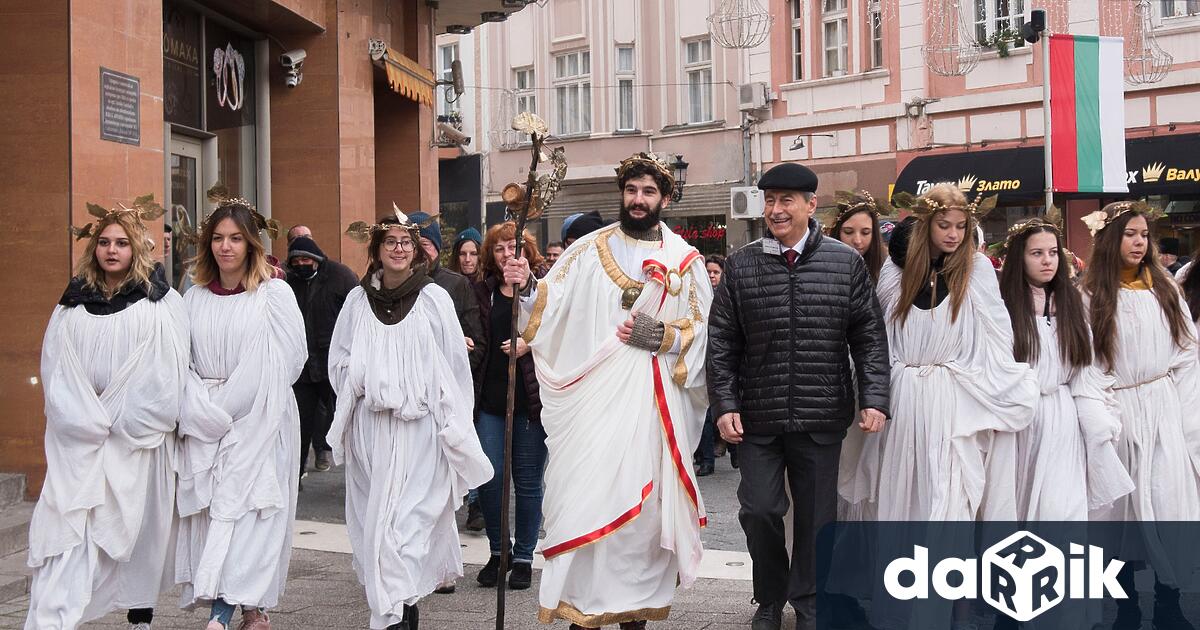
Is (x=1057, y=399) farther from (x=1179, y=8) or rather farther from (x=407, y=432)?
(x=1179, y=8)

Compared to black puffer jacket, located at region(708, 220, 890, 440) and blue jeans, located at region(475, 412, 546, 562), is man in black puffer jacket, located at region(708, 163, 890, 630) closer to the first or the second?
black puffer jacket, located at region(708, 220, 890, 440)

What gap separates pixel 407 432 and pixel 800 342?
1906 mm

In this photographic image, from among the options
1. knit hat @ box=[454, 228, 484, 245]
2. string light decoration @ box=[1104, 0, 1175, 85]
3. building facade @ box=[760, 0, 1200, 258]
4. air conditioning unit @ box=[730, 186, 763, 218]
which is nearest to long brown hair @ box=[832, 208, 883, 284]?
knit hat @ box=[454, 228, 484, 245]

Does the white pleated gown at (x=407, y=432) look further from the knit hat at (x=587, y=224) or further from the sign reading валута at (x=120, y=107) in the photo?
the sign reading валута at (x=120, y=107)

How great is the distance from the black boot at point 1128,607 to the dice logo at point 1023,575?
1.48 feet

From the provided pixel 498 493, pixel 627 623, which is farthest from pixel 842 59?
pixel 627 623

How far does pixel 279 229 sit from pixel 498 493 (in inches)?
79.6

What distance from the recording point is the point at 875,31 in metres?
27.2

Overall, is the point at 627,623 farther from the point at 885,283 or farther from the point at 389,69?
the point at 389,69

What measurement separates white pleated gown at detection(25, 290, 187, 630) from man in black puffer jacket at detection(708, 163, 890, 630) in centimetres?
241

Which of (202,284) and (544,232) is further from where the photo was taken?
(544,232)

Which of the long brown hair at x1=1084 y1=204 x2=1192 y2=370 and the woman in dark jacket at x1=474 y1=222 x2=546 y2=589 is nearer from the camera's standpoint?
the long brown hair at x1=1084 y1=204 x2=1192 y2=370

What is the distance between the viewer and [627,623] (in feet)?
18.9

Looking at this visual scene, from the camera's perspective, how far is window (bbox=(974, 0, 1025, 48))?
24422 mm
